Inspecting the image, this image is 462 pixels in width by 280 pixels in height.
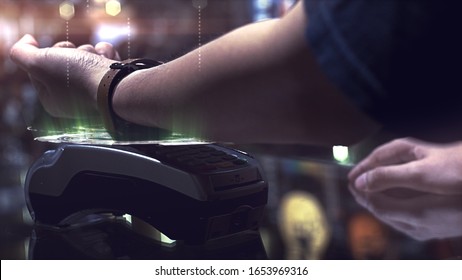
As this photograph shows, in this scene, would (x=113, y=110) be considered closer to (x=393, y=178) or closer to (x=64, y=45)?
(x=64, y=45)

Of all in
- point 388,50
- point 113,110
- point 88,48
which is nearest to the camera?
point 388,50

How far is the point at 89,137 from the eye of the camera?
0.52m

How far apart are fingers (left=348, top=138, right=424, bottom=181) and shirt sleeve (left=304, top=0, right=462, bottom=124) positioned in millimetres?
Answer: 310

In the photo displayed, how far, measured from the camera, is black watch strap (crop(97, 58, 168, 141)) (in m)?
0.46

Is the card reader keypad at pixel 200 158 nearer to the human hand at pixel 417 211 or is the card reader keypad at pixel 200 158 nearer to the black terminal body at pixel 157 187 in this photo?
the black terminal body at pixel 157 187

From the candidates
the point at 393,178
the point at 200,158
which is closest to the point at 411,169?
the point at 393,178

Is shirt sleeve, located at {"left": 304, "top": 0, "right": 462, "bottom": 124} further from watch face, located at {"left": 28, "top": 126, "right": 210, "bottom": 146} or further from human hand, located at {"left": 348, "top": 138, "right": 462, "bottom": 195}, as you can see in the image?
human hand, located at {"left": 348, "top": 138, "right": 462, "bottom": 195}

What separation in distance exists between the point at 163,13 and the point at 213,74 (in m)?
0.20

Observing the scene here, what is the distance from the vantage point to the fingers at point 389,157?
2.02 feet

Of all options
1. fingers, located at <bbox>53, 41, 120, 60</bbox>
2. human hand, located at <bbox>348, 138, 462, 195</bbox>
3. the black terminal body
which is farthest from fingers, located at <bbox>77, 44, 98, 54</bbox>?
human hand, located at <bbox>348, 138, 462, 195</bbox>

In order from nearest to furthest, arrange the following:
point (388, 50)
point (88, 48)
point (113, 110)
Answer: point (388, 50) < point (113, 110) < point (88, 48)

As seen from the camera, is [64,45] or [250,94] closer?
[250,94]

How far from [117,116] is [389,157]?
12.5 inches

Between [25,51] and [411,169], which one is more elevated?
[25,51]
